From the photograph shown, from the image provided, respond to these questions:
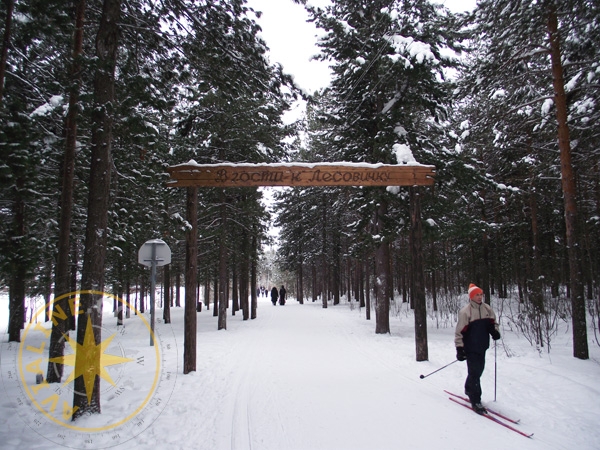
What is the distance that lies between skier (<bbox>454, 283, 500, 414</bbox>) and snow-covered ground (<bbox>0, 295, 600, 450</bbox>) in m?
0.64

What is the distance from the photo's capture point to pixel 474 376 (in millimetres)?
5562

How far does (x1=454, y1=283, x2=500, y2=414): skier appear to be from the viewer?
5.63 meters

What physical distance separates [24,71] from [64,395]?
22.2 feet

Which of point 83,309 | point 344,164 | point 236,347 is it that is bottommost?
point 236,347

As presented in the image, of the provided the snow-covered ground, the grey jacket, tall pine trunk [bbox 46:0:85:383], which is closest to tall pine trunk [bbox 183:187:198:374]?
the snow-covered ground

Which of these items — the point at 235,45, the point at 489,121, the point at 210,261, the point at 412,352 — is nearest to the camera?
the point at 235,45

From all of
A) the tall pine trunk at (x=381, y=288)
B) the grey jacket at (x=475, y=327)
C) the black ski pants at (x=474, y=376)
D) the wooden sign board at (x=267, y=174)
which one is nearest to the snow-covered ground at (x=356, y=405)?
the black ski pants at (x=474, y=376)

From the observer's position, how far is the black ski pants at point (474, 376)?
5484 mm

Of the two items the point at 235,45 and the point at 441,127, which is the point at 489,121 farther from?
the point at 235,45

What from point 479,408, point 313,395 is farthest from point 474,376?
point 313,395

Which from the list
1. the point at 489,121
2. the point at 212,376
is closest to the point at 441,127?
the point at 489,121

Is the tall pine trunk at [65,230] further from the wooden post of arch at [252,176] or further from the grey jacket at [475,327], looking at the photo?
the grey jacket at [475,327]

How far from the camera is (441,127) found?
12.2 metres

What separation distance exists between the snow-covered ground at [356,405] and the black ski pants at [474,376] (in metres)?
0.27
